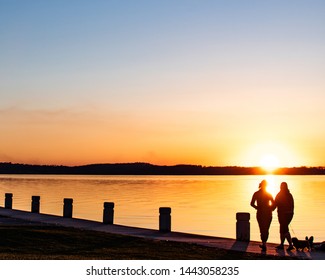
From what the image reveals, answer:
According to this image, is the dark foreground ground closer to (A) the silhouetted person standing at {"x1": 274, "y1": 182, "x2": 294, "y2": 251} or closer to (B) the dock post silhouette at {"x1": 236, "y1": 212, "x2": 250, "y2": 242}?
(A) the silhouetted person standing at {"x1": 274, "y1": 182, "x2": 294, "y2": 251}

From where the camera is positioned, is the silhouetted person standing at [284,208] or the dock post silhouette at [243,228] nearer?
the silhouetted person standing at [284,208]

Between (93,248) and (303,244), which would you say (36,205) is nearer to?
(93,248)

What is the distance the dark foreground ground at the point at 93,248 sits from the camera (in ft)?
54.5

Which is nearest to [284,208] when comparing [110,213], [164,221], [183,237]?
[183,237]

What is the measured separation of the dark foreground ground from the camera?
16625mm

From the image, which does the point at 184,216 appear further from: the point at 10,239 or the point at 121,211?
the point at 10,239

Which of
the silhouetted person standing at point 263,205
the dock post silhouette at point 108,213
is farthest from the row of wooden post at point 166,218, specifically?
the silhouetted person standing at point 263,205

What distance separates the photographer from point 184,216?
174 feet

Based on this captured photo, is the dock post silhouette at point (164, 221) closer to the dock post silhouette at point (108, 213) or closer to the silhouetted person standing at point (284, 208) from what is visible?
the dock post silhouette at point (108, 213)

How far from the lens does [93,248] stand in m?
18.5
